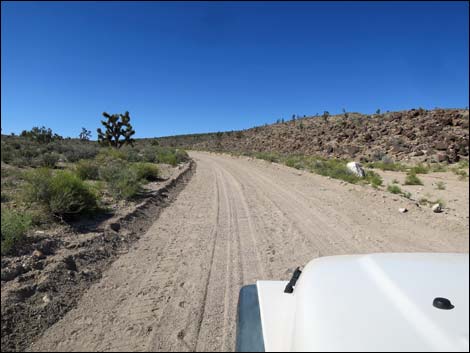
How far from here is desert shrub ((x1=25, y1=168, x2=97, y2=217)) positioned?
6441 millimetres

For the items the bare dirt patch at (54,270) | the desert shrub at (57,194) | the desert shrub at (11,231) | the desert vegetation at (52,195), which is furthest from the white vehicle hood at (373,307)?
the desert shrub at (57,194)

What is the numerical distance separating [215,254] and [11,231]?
3.19 meters

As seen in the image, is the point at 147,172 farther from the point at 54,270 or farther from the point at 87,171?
the point at 54,270

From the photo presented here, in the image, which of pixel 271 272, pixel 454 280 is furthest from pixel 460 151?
pixel 454 280

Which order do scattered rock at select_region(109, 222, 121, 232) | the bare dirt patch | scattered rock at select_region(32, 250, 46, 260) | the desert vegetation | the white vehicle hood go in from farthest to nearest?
scattered rock at select_region(109, 222, 121, 232)
the desert vegetation
scattered rock at select_region(32, 250, 46, 260)
the bare dirt patch
the white vehicle hood

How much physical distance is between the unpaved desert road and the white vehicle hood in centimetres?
127

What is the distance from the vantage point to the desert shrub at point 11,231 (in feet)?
15.2

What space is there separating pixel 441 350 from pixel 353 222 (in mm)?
6404

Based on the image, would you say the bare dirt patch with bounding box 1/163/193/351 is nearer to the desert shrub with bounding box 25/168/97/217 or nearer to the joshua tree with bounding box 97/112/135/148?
the desert shrub with bounding box 25/168/97/217

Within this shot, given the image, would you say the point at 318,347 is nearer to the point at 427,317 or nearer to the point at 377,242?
the point at 427,317

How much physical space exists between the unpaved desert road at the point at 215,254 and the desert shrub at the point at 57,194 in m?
1.69

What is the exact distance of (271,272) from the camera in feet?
14.9

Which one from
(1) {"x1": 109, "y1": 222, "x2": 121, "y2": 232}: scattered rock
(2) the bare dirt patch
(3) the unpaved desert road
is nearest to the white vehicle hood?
(3) the unpaved desert road

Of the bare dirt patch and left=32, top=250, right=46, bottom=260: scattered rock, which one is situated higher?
left=32, top=250, right=46, bottom=260: scattered rock
